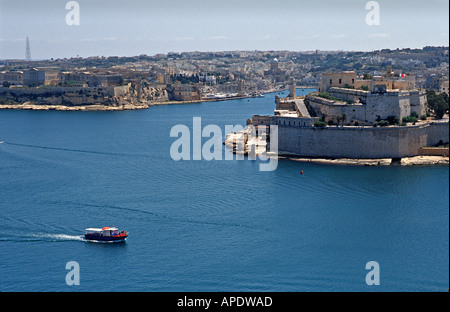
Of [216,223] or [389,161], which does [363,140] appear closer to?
[389,161]

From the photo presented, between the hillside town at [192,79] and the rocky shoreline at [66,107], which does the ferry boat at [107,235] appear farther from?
the rocky shoreline at [66,107]

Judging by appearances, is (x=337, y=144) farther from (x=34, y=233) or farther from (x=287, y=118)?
(x=34, y=233)

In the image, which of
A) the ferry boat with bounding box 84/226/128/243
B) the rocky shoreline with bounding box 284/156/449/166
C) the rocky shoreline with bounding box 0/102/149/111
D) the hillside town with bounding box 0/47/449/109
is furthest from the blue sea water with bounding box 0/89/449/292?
the rocky shoreline with bounding box 0/102/149/111

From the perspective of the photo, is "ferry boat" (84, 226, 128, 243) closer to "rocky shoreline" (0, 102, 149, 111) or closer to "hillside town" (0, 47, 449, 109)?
"hillside town" (0, 47, 449, 109)

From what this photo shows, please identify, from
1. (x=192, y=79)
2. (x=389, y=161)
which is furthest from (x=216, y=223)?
(x=192, y=79)
